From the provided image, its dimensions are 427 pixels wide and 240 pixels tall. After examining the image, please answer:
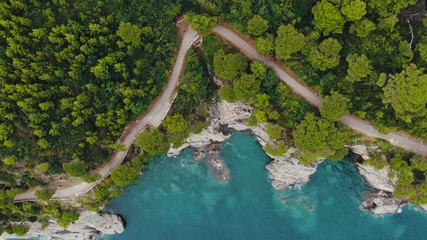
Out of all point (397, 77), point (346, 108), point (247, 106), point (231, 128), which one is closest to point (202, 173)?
point (231, 128)

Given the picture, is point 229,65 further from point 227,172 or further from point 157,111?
point 227,172

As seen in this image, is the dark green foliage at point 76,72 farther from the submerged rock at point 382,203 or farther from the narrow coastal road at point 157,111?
the submerged rock at point 382,203

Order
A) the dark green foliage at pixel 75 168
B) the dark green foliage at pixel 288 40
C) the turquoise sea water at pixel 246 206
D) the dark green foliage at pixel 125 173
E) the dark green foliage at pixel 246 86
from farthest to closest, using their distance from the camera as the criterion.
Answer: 1. the turquoise sea water at pixel 246 206
2. the dark green foliage at pixel 125 173
3. the dark green foliage at pixel 75 168
4. the dark green foliage at pixel 246 86
5. the dark green foliage at pixel 288 40

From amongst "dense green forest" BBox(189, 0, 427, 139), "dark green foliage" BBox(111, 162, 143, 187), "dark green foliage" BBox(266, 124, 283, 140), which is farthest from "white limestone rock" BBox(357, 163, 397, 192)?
"dark green foliage" BBox(111, 162, 143, 187)

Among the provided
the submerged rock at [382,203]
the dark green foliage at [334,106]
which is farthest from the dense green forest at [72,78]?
the submerged rock at [382,203]

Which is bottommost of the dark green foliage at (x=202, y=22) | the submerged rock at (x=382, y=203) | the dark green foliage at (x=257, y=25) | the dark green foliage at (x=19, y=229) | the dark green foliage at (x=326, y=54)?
the submerged rock at (x=382, y=203)

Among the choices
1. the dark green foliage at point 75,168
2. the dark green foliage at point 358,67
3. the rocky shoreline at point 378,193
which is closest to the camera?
the dark green foliage at point 358,67

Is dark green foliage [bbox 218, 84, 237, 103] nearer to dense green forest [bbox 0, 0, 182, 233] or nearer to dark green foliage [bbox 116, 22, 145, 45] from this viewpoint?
dense green forest [bbox 0, 0, 182, 233]

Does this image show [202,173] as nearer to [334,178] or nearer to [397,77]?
[334,178]
